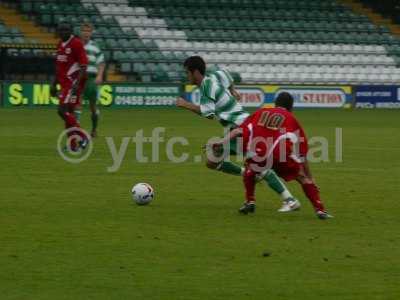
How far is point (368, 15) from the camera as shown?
4619cm

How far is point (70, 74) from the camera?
18.7 meters

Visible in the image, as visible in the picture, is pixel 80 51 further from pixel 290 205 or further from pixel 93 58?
pixel 290 205

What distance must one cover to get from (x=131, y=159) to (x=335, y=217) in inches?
281

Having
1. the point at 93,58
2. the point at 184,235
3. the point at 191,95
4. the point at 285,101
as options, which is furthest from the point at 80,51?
the point at 191,95

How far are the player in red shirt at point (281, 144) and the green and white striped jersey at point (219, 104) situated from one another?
41.2 inches

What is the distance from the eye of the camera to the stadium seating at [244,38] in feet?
130

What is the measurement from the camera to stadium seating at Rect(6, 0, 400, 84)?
130ft

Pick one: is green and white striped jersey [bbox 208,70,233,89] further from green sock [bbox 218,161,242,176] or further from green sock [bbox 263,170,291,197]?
green sock [bbox 263,170,291,197]

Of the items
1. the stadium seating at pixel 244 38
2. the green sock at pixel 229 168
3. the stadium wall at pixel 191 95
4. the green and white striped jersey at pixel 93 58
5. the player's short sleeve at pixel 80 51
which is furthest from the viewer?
the stadium seating at pixel 244 38

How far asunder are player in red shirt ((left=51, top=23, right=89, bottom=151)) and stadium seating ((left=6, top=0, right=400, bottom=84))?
61.7 ft

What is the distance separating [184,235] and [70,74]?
351 inches

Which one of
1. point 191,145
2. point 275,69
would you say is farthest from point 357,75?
point 191,145

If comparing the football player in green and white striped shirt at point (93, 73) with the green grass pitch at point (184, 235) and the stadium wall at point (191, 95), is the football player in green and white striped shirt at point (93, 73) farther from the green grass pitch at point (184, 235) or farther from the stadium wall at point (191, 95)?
the stadium wall at point (191, 95)

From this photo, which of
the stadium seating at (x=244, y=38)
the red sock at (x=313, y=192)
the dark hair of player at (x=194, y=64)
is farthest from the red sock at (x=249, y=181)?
the stadium seating at (x=244, y=38)
